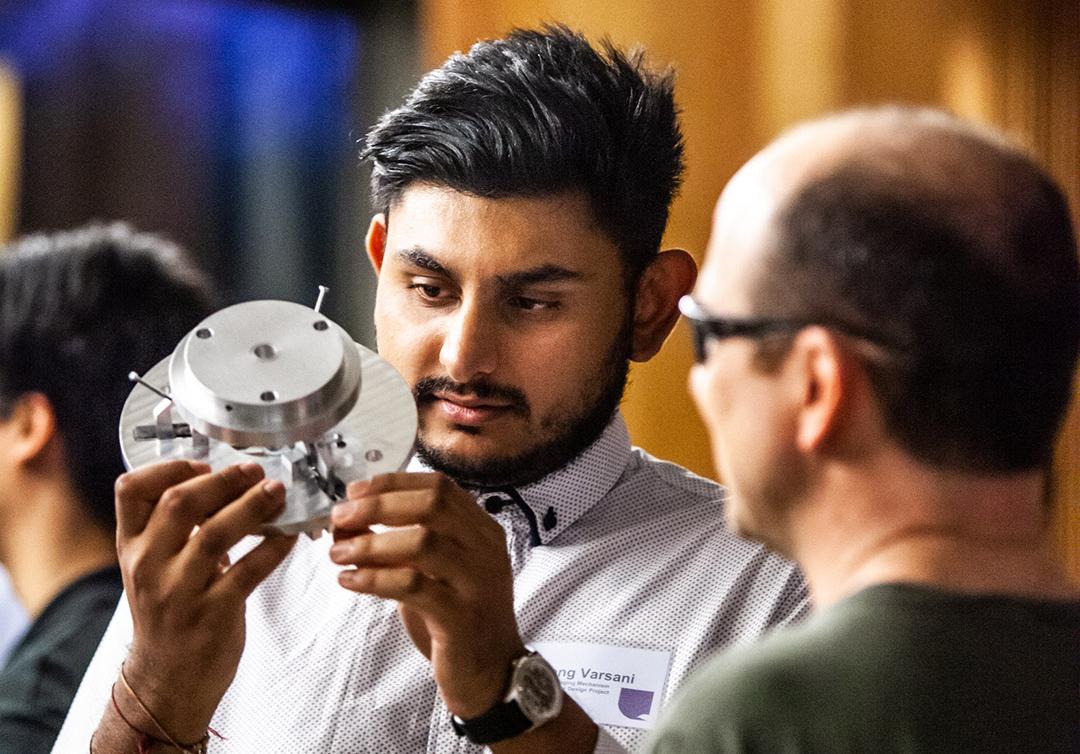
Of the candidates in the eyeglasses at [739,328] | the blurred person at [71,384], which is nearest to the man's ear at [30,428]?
the blurred person at [71,384]

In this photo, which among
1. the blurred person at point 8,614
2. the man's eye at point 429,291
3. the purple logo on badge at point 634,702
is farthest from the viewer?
the blurred person at point 8,614

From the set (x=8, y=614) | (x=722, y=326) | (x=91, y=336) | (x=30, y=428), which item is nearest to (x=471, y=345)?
(x=722, y=326)

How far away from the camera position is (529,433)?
1522 mm

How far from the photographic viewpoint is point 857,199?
2.69 ft

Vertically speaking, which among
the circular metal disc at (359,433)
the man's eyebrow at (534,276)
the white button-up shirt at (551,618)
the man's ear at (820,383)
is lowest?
the white button-up shirt at (551,618)

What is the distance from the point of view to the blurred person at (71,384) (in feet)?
7.48

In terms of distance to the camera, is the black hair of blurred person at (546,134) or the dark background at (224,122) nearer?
the black hair of blurred person at (546,134)

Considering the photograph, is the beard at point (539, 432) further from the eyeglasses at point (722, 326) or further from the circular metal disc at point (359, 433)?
the eyeglasses at point (722, 326)

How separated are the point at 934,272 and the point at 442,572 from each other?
1.60 feet

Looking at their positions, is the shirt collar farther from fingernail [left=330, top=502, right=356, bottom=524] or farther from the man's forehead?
fingernail [left=330, top=502, right=356, bottom=524]

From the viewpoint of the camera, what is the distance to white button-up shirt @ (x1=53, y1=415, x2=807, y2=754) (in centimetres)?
144

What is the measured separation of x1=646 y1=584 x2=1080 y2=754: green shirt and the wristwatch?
1.41ft

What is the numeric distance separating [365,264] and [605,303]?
6.24 feet

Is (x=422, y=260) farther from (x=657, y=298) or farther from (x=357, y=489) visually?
(x=357, y=489)
